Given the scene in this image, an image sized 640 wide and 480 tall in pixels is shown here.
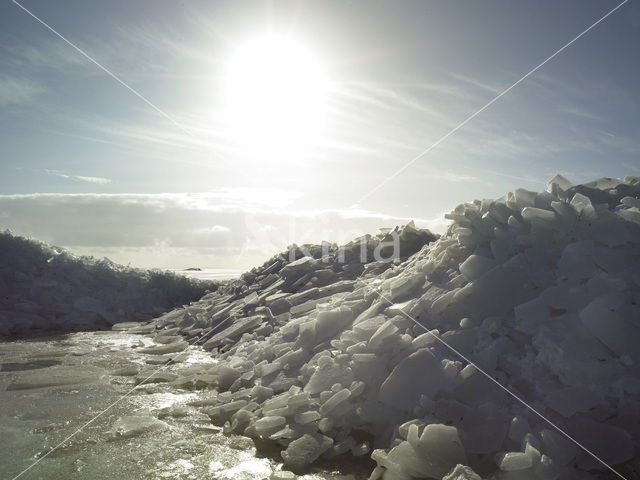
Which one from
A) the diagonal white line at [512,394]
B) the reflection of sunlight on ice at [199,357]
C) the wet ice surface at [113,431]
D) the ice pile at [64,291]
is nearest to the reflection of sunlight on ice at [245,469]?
the wet ice surface at [113,431]

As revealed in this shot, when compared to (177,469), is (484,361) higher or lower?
higher

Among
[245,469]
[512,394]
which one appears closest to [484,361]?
[512,394]

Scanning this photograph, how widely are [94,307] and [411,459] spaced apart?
19.2 ft

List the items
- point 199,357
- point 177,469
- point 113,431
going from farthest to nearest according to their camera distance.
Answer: point 199,357, point 113,431, point 177,469

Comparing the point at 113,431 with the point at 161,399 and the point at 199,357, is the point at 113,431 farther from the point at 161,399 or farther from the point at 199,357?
the point at 199,357

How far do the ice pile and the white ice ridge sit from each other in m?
3.67

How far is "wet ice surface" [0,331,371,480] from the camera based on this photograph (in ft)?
5.76

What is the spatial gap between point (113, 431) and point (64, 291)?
4879mm

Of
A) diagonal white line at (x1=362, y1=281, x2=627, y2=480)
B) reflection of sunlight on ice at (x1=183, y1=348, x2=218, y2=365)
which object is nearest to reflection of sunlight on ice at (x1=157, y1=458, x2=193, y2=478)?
diagonal white line at (x1=362, y1=281, x2=627, y2=480)

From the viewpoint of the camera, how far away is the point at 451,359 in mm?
2070

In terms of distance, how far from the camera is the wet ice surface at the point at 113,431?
69.1 inches

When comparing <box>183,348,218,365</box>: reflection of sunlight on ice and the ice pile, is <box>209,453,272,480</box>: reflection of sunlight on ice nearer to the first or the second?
<box>183,348,218,365</box>: reflection of sunlight on ice

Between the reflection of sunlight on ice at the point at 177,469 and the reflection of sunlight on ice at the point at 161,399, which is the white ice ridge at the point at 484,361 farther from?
the reflection of sunlight on ice at the point at 177,469

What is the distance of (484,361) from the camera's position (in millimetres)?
1980
